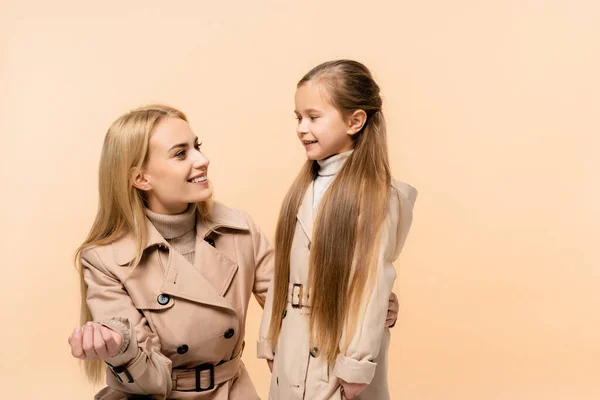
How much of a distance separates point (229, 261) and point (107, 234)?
1.60ft

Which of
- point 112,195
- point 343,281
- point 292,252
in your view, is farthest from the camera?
point 112,195

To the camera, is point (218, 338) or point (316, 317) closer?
point (316, 317)

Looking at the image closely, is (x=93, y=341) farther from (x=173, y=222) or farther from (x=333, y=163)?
(x=333, y=163)

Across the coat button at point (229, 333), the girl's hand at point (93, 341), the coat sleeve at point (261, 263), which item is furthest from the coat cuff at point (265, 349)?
the girl's hand at point (93, 341)

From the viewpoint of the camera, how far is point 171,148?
356 cm

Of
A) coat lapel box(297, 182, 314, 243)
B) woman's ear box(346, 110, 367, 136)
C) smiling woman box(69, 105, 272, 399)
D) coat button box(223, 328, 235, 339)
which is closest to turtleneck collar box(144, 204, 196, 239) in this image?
smiling woman box(69, 105, 272, 399)

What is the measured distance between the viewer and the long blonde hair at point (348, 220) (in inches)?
123

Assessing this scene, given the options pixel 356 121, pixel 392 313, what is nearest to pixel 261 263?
pixel 392 313

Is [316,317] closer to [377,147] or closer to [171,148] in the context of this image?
[377,147]

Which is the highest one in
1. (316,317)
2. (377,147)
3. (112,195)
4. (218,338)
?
(377,147)

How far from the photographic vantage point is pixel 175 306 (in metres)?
3.55

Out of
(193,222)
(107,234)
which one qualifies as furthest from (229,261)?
(107,234)

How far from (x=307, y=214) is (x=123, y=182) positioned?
74cm

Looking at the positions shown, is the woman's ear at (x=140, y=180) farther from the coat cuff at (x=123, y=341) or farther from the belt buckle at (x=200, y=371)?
the belt buckle at (x=200, y=371)
